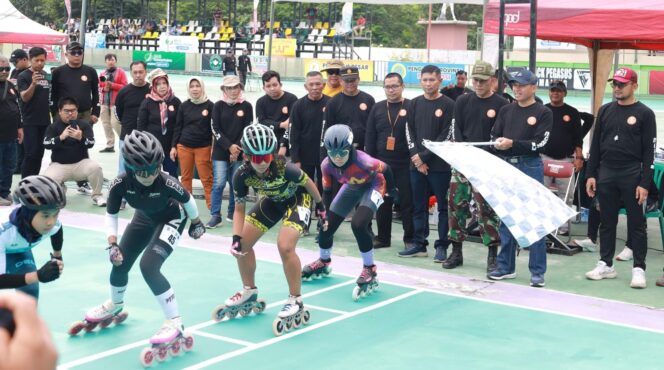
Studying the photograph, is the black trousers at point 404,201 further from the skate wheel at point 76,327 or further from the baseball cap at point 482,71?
the skate wheel at point 76,327

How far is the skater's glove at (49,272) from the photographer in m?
6.28

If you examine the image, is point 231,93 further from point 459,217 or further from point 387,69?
point 387,69

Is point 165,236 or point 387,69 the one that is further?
point 387,69

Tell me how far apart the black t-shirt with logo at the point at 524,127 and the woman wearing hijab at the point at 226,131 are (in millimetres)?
4349

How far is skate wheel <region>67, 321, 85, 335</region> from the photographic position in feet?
27.6

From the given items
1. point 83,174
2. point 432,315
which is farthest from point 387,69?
point 432,315

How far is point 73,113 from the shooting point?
14.4 metres

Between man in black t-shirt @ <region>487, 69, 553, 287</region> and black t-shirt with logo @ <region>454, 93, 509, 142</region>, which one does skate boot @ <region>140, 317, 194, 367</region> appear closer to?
man in black t-shirt @ <region>487, 69, 553, 287</region>

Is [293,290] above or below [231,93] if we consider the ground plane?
below

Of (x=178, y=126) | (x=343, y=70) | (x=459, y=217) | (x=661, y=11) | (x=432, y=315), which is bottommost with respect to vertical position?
(x=432, y=315)

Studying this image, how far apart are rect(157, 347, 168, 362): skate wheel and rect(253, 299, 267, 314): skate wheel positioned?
163cm

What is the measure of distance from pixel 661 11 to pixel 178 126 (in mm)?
7288

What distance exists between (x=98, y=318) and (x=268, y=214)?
192 centimetres

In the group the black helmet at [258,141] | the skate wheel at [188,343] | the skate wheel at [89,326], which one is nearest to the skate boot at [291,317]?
the skate wheel at [188,343]
